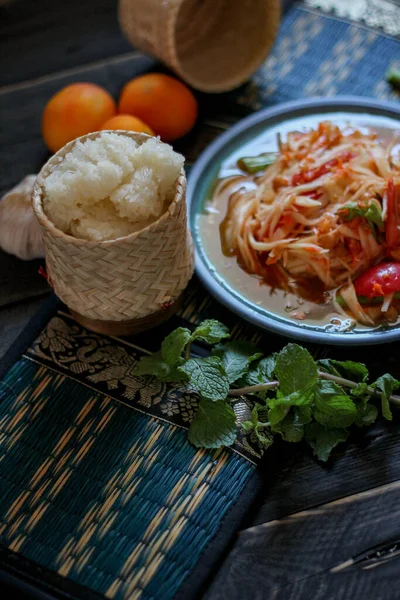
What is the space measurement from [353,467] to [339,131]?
1026 mm

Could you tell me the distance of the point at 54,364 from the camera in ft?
6.06

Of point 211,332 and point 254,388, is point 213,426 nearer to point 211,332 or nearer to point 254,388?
point 254,388

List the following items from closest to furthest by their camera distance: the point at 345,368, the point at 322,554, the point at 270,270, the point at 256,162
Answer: the point at 322,554 → the point at 345,368 → the point at 270,270 → the point at 256,162

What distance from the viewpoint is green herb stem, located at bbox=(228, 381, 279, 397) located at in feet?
5.48

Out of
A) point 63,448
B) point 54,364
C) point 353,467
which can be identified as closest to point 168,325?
point 54,364

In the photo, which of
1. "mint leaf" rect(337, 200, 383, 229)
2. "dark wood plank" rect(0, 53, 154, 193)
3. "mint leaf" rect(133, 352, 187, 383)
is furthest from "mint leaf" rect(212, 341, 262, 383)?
"dark wood plank" rect(0, 53, 154, 193)

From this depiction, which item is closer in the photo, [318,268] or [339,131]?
[318,268]

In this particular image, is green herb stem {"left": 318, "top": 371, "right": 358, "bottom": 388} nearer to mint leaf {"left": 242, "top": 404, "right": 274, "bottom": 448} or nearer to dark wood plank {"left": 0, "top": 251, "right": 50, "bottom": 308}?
mint leaf {"left": 242, "top": 404, "right": 274, "bottom": 448}

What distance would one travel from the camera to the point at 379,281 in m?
1.80

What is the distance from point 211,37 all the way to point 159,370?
145 cm

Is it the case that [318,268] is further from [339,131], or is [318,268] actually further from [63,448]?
[63,448]

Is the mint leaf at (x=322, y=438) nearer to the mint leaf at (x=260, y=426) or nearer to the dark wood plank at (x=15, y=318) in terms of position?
the mint leaf at (x=260, y=426)

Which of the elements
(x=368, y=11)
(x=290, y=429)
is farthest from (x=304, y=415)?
(x=368, y=11)

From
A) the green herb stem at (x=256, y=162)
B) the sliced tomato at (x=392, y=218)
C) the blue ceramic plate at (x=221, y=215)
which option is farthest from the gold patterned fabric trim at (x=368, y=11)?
the sliced tomato at (x=392, y=218)
